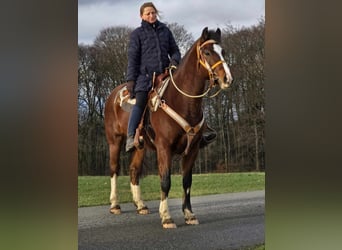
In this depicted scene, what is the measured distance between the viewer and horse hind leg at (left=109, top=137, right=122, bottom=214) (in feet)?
15.7

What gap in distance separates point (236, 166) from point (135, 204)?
3.14 ft

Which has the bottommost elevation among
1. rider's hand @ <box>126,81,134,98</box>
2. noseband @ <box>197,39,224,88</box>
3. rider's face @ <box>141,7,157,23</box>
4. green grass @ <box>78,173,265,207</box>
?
green grass @ <box>78,173,265,207</box>

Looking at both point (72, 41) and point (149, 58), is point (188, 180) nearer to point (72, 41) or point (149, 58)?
point (149, 58)

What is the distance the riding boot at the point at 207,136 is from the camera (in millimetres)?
4809

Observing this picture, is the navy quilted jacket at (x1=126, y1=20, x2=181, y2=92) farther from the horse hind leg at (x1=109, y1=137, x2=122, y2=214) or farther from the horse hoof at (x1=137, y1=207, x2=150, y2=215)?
the horse hoof at (x1=137, y1=207, x2=150, y2=215)

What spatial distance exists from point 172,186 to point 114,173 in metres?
0.52

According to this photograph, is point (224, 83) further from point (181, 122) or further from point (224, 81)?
point (181, 122)

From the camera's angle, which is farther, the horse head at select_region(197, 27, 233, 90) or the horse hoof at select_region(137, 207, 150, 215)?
the horse hoof at select_region(137, 207, 150, 215)

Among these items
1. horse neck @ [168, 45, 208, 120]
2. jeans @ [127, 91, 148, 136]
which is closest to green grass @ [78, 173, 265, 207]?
jeans @ [127, 91, 148, 136]

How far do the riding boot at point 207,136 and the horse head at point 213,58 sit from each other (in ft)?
1.30

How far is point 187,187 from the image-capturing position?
479 centimetres

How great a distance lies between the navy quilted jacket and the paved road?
1100 millimetres

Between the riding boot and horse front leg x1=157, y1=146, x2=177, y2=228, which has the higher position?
the riding boot
